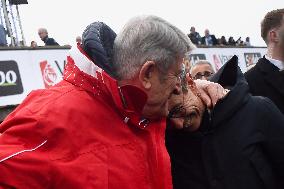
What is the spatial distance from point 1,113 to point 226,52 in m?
7.63

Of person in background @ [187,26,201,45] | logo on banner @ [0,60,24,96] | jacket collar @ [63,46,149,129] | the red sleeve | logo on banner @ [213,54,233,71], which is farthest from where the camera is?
person in background @ [187,26,201,45]

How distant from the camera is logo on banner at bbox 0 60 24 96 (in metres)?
8.30

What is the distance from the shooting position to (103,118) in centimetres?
144

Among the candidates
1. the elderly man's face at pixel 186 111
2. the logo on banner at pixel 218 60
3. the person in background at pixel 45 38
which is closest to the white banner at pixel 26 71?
the person in background at pixel 45 38

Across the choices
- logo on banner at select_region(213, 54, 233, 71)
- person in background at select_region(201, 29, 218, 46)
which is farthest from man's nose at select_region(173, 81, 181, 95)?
person in background at select_region(201, 29, 218, 46)

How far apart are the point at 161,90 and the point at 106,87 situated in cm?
21

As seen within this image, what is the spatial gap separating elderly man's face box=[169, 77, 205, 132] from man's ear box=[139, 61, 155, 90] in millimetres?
162

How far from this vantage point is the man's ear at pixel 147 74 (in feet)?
4.94

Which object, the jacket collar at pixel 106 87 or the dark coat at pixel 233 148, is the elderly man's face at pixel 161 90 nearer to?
the jacket collar at pixel 106 87

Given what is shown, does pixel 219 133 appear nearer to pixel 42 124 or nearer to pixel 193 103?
pixel 193 103

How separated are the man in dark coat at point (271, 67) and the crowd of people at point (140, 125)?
0.85 meters

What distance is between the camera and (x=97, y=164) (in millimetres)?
1348

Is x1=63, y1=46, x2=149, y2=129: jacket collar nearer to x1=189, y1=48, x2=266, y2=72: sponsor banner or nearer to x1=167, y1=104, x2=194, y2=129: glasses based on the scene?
x1=167, y1=104, x2=194, y2=129: glasses

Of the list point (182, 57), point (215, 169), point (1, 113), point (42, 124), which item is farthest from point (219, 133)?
point (1, 113)
